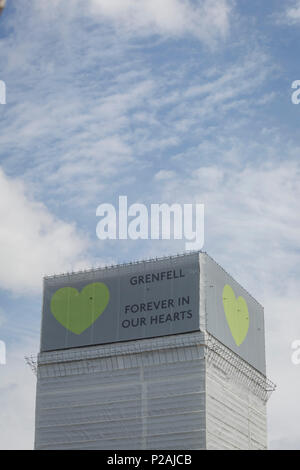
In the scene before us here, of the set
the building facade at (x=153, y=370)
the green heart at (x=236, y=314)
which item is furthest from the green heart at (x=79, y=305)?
the green heart at (x=236, y=314)

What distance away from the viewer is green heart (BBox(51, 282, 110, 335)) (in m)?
129

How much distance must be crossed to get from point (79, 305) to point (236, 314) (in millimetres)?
26104

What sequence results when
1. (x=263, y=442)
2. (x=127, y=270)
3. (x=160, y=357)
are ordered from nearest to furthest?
(x=160, y=357) < (x=127, y=270) < (x=263, y=442)

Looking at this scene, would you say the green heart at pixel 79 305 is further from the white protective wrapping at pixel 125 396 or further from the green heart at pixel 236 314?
the green heart at pixel 236 314

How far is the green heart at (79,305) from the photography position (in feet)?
424

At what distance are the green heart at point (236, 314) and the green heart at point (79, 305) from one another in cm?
1950

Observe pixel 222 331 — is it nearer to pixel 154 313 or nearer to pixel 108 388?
pixel 154 313

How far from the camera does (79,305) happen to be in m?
131

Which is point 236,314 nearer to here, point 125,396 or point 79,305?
point 125,396

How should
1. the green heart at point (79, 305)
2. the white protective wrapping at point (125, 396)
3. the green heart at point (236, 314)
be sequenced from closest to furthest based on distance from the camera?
the white protective wrapping at point (125, 396) < the green heart at point (79, 305) < the green heart at point (236, 314)

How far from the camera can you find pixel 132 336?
124m

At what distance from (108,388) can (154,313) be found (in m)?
13.4

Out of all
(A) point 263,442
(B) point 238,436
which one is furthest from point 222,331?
(A) point 263,442

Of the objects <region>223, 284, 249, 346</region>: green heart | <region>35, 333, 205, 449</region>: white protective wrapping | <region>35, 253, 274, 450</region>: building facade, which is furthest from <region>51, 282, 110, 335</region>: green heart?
<region>223, 284, 249, 346</region>: green heart
